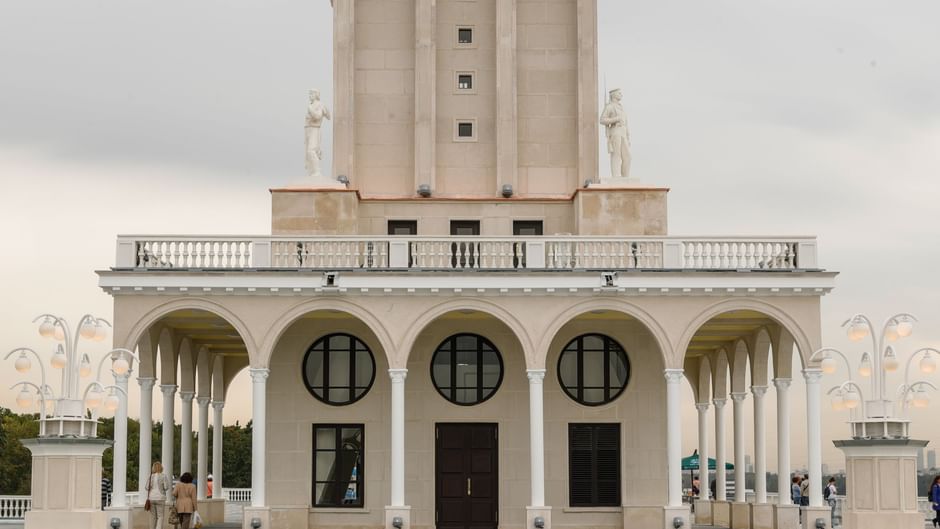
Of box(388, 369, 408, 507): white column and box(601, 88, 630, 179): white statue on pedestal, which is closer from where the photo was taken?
box(388, 369, 408, 507): white column

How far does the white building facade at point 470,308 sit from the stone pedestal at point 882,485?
9625 mm

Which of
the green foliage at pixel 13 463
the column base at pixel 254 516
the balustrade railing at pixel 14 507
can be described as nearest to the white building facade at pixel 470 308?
the column base at pixel 254 516

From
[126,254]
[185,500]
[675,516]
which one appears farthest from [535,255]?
[185,500]

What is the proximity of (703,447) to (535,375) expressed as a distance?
11467mm

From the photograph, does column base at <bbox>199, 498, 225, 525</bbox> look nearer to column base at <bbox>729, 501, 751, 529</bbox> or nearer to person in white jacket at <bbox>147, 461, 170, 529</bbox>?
person in white jacket at <bbox>147, 461, 170, 529</bbox>

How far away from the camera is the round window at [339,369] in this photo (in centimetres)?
3681

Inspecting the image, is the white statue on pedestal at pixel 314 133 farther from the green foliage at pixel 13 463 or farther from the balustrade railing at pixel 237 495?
the green foliage at pixel 13 463

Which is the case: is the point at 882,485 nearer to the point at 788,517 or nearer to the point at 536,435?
the point at 536,435

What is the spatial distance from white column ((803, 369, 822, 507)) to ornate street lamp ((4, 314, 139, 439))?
51.7ft

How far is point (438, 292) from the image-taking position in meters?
34.2

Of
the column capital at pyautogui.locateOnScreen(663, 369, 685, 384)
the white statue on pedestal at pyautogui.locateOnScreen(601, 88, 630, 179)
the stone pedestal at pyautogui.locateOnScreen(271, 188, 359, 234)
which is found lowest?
the column capital at pyautogui.locateOnScreen(663, 369, 685, 384)

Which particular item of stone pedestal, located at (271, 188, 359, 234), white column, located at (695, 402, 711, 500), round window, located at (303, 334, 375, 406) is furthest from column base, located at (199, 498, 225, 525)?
white column, located at (695, 402, 711, 500)

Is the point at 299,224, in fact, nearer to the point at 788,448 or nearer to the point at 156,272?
the point at 156,272

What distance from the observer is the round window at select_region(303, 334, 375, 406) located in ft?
121
